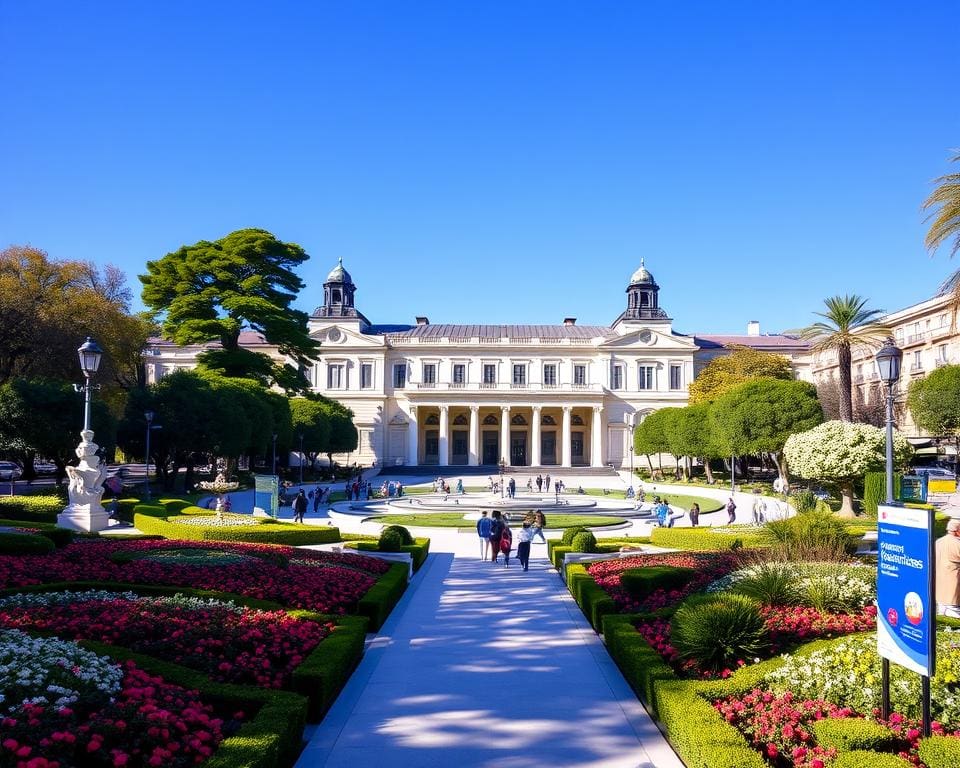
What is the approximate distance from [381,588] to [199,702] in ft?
20.3

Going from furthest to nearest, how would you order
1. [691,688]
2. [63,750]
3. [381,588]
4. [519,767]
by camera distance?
[381,588]
[691,688]
[519,767]
[63,750]

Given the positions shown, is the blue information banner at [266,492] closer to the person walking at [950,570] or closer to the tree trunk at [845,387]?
the person walking at [950,570]

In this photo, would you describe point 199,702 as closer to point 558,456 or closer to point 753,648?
point 753,648

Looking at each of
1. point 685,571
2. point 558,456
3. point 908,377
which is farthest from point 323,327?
point 685,571

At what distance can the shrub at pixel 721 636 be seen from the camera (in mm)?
7922

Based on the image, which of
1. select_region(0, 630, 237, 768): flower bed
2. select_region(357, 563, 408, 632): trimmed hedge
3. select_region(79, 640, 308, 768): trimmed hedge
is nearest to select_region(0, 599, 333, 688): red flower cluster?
select_region(79, 640, 308, 768): trimmed hedge

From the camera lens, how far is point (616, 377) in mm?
74500

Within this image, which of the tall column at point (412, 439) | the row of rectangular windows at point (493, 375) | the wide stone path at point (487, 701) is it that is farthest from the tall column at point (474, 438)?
the wide stone path at point (487, 701)

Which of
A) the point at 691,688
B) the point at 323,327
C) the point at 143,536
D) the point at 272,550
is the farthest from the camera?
the point at 323,327

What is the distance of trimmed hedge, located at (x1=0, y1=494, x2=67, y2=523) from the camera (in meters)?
22.8

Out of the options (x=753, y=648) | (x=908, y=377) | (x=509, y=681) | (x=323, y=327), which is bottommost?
(x=509, y=681)

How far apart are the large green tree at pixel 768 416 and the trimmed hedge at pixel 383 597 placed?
34.6 metres

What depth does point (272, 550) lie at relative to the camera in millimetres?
15664

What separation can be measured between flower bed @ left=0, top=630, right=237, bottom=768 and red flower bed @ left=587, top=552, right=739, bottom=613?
7191 mm
